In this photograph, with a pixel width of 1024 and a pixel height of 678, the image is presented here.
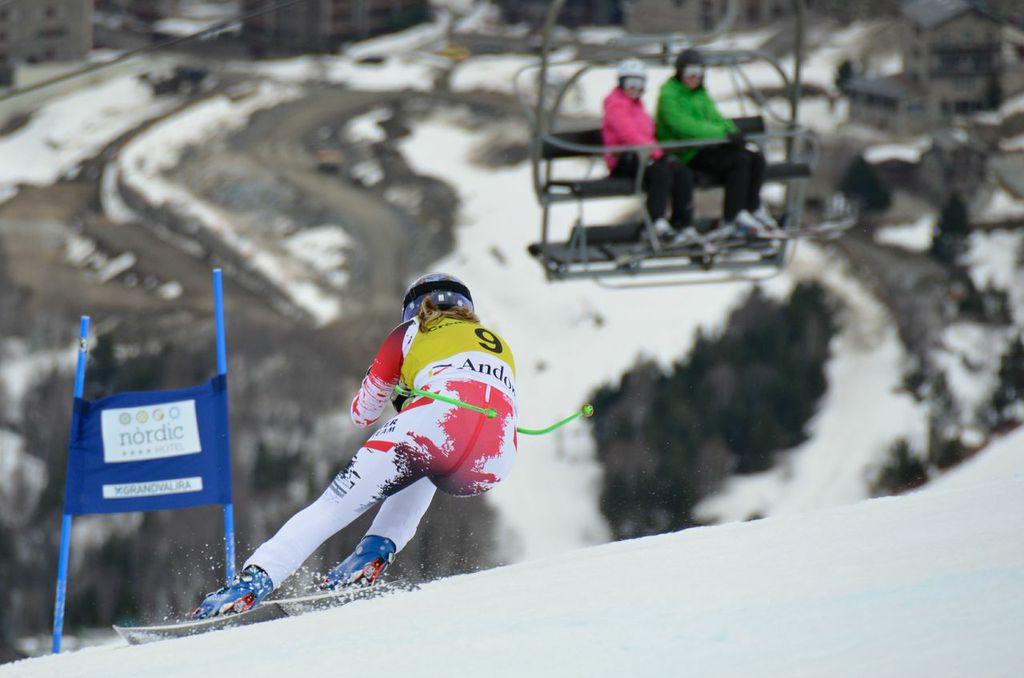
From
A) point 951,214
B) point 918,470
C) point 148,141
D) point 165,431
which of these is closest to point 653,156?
point 165,431

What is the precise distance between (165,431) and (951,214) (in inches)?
1673

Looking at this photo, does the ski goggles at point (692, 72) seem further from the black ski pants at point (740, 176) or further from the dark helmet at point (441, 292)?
the dark helmet at point (441, 292)

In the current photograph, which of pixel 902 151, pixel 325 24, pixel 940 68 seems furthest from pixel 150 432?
pixel 325 24

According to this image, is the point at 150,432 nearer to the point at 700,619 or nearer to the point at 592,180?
the point at 592,180

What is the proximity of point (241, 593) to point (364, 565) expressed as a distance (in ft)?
1.41

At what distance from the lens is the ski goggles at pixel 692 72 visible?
21.2ft

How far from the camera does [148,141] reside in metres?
52.9

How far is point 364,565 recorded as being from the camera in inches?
186

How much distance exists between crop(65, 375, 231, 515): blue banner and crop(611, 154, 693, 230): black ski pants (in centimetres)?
203

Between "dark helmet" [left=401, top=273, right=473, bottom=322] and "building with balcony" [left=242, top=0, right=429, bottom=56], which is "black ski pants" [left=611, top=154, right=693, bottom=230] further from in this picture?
"building with balcony" [left=242, top=0, right=429, bottom=56]

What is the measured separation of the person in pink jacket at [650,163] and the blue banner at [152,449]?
202 centimetres

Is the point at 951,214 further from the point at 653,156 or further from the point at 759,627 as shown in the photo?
the point at 759,627

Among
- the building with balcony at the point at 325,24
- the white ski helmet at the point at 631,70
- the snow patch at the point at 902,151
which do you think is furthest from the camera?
the building with balcony at the point at 325,24

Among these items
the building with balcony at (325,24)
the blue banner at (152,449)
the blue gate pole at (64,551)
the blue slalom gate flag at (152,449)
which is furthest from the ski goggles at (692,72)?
the building with balcony at (325,24)
